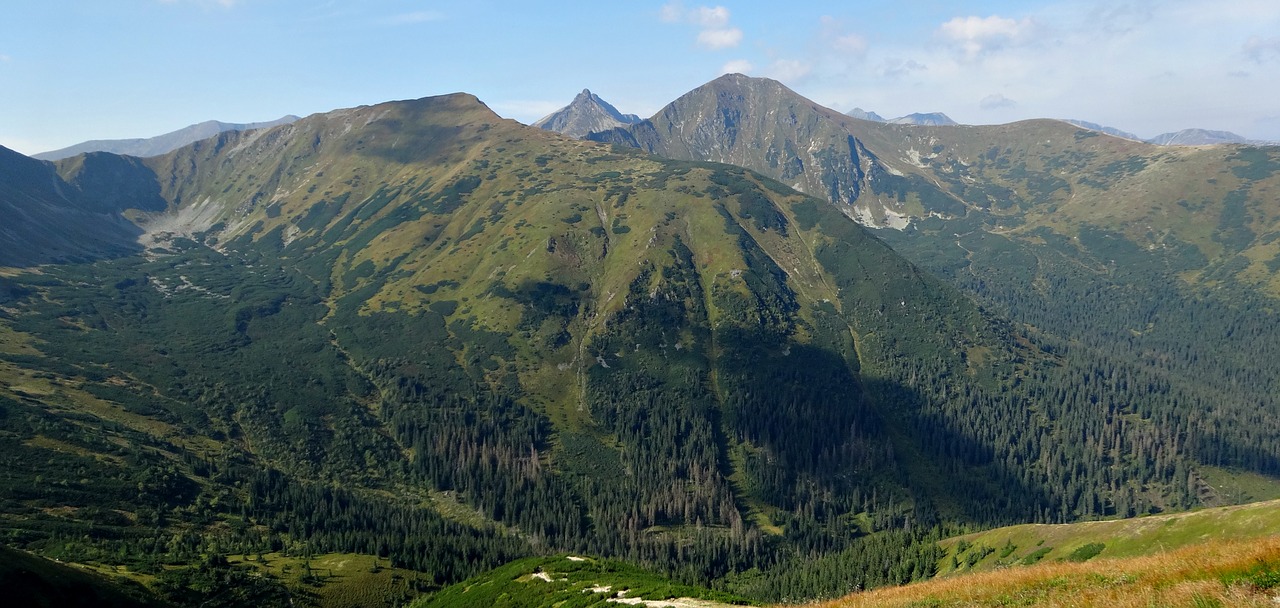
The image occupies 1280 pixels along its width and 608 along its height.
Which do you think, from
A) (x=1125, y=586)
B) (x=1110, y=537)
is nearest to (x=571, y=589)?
(x=1125, y=586)

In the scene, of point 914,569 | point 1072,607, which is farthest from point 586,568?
point 1072,607

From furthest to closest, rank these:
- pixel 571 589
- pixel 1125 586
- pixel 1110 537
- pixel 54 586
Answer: pixel 1110 537 → pixel 54 586 → pixel 571 589 → pixel 1125 586

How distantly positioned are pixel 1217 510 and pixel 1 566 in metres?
199

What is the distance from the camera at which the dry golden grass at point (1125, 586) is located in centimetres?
2667

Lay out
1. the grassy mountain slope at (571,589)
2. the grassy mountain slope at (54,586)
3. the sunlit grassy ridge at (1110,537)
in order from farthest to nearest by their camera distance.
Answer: the grassy mountain slope at (54,586) < the sunlit grassy ridge at (1110,537) < the grassy mountain slope at (571,589)

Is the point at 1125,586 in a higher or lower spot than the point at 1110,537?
higher

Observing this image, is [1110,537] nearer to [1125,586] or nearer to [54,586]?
[1125,586]

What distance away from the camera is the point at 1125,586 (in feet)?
106

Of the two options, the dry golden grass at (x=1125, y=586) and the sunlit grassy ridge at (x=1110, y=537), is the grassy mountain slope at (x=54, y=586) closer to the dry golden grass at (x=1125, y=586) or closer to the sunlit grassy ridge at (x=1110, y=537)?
the dry golden grass at (x=1125, y=586)

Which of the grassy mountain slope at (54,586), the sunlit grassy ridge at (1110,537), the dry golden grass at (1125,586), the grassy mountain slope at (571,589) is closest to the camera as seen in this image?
the dry golden grass at (1125,586)

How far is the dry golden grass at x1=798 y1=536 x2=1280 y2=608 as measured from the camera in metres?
26.7

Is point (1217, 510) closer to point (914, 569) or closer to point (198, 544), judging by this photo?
point (914, 569)

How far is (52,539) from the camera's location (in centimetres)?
16075

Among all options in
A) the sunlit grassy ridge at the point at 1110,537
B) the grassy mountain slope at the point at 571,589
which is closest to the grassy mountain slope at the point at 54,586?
the grassy mountain slope at the point at 571,589
